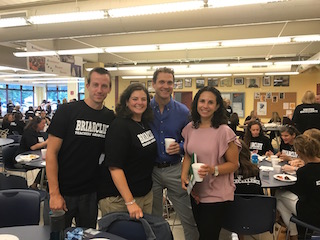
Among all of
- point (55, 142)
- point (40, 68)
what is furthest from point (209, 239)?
point (40, 68)

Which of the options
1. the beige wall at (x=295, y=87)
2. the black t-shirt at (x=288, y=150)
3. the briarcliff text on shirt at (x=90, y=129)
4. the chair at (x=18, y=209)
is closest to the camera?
the briarcliff text on shirt at (x=90, y=129)

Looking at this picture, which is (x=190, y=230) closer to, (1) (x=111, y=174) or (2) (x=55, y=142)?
(1) (x=111, y=174)

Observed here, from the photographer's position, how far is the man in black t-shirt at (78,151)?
182 centimetres

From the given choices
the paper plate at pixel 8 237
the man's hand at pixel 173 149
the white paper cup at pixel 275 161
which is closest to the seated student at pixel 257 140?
the white paper cup at pixel 275 161

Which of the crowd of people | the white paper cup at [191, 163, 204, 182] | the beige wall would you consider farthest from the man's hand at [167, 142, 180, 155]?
the beige wall

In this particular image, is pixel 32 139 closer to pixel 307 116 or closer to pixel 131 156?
pixel 131 156

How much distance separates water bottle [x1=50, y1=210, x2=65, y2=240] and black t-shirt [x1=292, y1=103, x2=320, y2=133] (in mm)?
5135

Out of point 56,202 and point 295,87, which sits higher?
point 295,87

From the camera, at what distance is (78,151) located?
1854mm

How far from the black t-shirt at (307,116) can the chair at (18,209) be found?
497 centimetres

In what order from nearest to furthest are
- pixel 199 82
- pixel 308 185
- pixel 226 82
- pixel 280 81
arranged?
pixel 308 185, pixel 280 81, pixel 226 82, pixel 199 82

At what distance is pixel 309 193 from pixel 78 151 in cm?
197

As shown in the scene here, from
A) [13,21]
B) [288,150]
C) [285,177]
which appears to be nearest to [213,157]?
[285,177]

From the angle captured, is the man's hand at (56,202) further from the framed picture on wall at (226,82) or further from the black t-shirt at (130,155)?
the framed picture on wall at (226,82)
